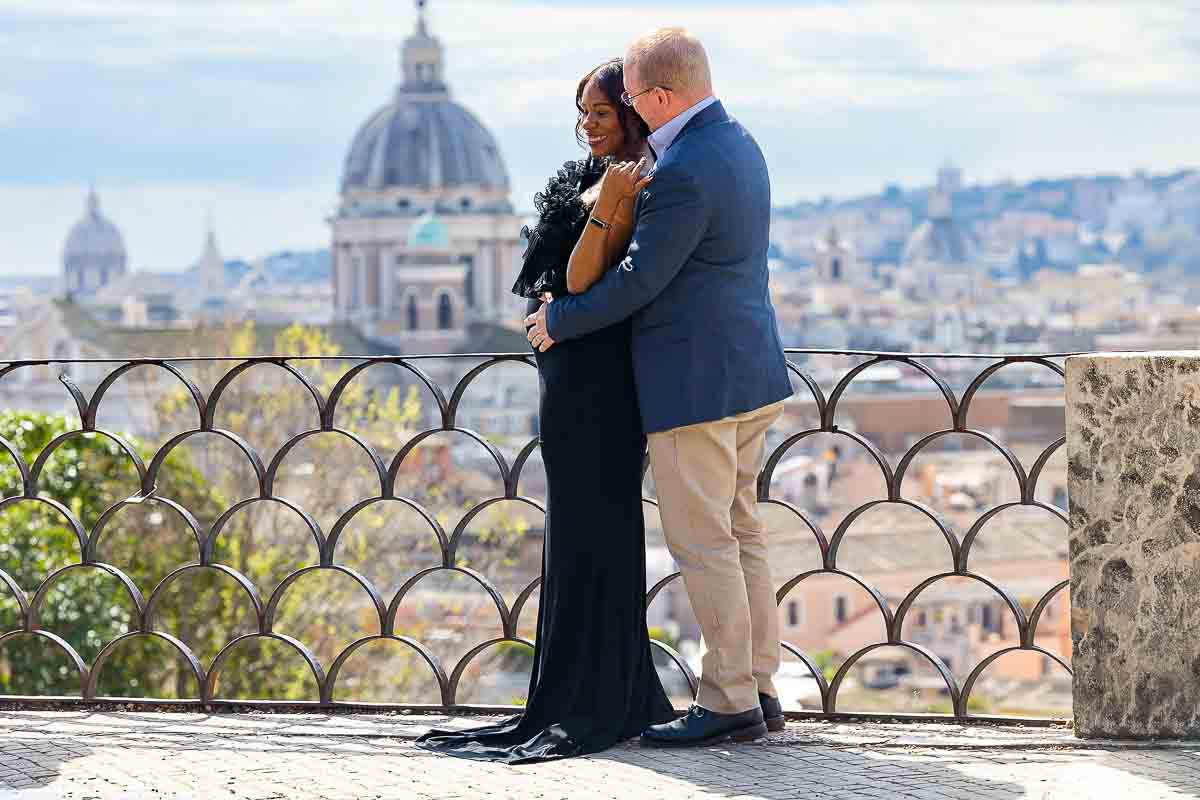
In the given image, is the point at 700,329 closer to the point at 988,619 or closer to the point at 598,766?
the point at 598,766

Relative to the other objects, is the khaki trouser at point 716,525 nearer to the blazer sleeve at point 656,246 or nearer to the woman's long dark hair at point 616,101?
the blazer sleeve at point 656,246

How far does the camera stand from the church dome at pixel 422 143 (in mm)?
84000

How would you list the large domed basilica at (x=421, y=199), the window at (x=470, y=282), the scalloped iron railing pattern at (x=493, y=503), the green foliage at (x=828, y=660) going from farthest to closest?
the large domed basilica at (x=421, y=199) < the window at (x=470, y=282) < the green foliage at (x=828, y=660) < the scalloped iron railing pattern at (x=493, y=503)

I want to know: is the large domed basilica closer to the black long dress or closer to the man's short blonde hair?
the black long dress

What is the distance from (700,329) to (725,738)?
569 millimetres

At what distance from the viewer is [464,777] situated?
2471 millimetres

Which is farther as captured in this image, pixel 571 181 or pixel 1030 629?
pixel 1030 629

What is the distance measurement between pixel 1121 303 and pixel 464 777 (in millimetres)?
112013

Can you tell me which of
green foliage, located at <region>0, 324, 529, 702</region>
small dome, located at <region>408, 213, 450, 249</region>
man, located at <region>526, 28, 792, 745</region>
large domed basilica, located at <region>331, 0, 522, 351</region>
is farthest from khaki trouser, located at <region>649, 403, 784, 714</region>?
large domed basilica, located at <region>331, 0, 522, 351</region>

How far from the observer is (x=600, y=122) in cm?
253

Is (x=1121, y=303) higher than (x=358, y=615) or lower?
higher

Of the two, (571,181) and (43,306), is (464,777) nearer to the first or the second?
(571,181)

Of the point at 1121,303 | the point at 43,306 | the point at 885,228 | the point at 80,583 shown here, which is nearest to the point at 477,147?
the point at 43,306

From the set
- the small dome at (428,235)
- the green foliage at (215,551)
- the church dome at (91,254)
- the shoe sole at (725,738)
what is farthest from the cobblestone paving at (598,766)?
the church dome at (91,254)
